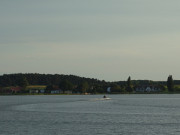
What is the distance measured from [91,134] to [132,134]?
6.10m

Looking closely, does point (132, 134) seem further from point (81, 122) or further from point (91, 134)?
point (81, 122)

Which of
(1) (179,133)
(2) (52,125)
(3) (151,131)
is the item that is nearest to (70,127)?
(2) (52,125)

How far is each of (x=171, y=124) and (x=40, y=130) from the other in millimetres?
23938

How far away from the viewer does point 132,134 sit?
202 ft

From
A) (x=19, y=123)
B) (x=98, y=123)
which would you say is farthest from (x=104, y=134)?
(x=19, y=123)

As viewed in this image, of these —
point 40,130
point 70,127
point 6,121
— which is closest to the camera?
point 40,130

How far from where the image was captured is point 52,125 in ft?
239

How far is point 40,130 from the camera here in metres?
65.7

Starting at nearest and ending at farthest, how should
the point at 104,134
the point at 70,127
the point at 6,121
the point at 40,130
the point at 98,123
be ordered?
the point at 104,134
the point at 40,130
the point at 70,127
the point at 98,123
the point at 6,121

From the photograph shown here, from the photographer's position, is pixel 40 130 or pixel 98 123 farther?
pixel 98 123

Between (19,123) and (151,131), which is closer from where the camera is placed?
(151,131)

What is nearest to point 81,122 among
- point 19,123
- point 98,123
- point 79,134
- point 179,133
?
point 98,123

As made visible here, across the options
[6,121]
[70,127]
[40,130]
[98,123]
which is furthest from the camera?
[6,121]

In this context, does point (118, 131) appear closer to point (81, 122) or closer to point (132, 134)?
point (132, 134)
